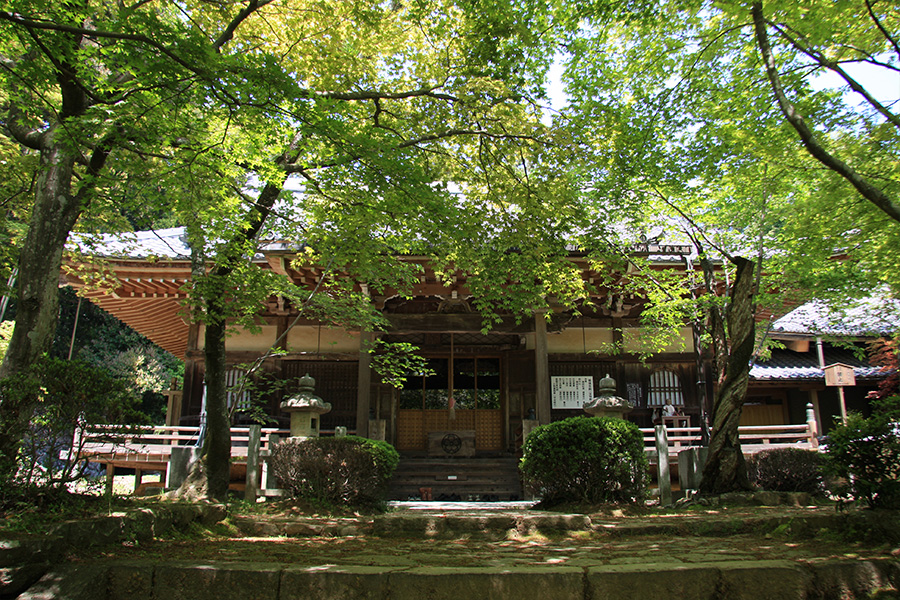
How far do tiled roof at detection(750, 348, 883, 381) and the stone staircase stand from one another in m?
7.67

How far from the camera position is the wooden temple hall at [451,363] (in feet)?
41.2

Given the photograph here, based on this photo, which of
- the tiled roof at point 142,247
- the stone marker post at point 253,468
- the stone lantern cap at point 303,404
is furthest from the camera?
the tiled roof at point 142,247

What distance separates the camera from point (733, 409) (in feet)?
28.2

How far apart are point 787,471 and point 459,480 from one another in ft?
20.6

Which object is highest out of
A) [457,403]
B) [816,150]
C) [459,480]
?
[816,150]

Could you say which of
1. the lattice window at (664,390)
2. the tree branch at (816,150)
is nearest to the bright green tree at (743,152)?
the tree branch at (816,150)

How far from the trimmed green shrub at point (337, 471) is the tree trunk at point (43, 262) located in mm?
4256

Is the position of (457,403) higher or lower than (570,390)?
lower

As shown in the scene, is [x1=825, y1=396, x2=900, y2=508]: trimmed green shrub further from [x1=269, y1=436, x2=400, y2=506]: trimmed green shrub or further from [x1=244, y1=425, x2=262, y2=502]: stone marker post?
[x1=244, y1=425, x2=262, y2=502]: stone marker post

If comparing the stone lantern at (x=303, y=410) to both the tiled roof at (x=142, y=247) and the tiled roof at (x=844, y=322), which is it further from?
the tiled roof at (x=844, y=322)

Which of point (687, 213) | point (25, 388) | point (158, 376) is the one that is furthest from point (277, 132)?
point (158, 376)

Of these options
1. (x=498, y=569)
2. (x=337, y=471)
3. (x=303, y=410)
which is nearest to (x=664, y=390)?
(x=337, y=471)

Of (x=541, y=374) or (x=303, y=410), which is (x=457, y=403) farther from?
(x=303, y=410)

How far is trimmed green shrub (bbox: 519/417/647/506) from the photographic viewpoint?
309 inches
